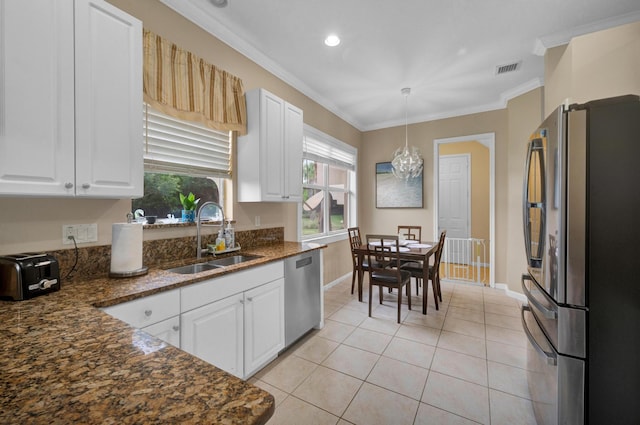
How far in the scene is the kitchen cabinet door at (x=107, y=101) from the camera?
4.53ft

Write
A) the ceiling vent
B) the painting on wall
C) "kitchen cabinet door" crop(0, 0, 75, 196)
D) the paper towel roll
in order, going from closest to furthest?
"kitchen cabinet door" crop(0, 0, 75, 196) → the paper towel roll → the ceiling vent → the painting on wall

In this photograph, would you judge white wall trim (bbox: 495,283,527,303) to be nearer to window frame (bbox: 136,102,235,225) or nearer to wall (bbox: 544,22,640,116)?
wall (bbox: 544,22,640,116)

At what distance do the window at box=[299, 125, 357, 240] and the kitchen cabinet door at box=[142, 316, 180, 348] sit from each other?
221cm

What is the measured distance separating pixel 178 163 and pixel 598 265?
2.68 m

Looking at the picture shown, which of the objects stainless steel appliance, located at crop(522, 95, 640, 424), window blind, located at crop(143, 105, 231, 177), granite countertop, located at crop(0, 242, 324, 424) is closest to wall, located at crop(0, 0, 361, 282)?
window blind, located at crop(143, 105, 231, 177)

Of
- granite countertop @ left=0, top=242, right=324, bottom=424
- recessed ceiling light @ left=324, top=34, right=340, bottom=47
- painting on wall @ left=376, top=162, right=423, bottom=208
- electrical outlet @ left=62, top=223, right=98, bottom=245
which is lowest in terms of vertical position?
granite countertop @ left=0, top=242, right=324, bottom=424

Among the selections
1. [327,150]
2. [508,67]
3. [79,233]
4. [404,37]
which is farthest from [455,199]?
[79,233]

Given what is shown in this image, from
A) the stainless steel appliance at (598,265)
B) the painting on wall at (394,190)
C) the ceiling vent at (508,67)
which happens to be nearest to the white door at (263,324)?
the stainless steel appliance at (598,265)

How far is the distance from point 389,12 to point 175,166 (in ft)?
7.11

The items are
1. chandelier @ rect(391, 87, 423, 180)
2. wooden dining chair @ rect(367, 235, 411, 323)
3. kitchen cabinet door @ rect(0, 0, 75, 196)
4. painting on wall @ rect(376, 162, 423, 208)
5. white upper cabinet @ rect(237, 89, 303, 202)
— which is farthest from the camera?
painting on wall @ rect(376, 162, 423, 208)

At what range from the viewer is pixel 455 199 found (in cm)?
600

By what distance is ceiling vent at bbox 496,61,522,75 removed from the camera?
313 cm

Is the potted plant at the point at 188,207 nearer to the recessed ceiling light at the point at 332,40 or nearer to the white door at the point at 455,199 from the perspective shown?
the recessed ceiling light at the point at 332,40

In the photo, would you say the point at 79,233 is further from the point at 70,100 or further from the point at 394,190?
the point at 394,190
